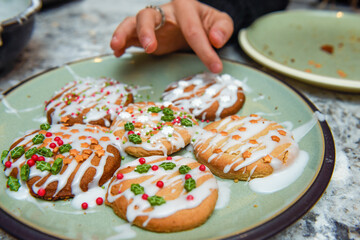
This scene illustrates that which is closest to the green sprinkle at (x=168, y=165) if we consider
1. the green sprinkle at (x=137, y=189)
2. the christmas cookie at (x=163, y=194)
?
the christmas cookie at (x=163, y=194)

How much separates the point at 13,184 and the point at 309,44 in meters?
1.85

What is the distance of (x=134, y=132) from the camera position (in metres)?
1.19

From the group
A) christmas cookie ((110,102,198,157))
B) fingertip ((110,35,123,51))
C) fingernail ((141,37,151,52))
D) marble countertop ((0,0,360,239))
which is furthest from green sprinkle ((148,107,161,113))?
marble countertop ((0,0,360,239))

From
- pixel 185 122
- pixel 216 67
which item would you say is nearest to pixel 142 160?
pixel 185 122

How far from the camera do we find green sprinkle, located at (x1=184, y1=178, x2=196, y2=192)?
3.03 ft

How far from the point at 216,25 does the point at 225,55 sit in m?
0.56

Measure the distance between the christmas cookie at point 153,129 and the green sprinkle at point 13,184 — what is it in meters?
0.38

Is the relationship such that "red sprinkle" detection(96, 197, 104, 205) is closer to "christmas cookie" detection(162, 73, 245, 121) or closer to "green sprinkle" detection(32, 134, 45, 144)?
"green sprinkle" detection(32, 134, 45, 144)

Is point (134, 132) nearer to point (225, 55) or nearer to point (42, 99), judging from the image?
point (42, 99)

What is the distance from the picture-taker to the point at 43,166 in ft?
3.27

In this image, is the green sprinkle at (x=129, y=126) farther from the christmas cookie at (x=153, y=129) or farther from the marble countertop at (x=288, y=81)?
the marble countertop at (x=288, y=81)

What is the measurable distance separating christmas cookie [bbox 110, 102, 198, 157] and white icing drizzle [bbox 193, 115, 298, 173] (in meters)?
0.08

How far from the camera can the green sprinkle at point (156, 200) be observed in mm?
881

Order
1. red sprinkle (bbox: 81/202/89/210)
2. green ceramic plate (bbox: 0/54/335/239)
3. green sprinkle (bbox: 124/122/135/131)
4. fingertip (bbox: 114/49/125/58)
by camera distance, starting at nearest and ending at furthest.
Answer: green ceramic plate (bbox: 0/54/335/239) → red sprinkle (bbox: 81/202/89/210) → green sprinkle (bbox: 124/122/135/131) → fingertip (bbox: 114/49/125/58)
